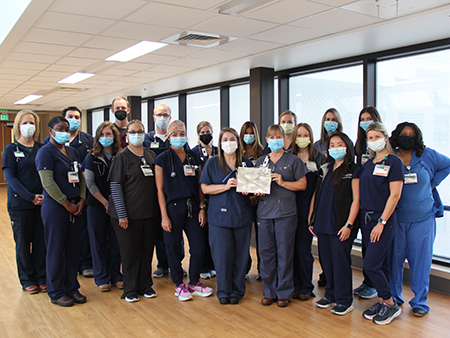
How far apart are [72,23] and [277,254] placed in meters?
3.14

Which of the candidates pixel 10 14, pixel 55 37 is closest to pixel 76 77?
pixel 55 37

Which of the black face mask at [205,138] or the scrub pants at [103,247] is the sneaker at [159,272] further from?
the black face mask at [205,138]

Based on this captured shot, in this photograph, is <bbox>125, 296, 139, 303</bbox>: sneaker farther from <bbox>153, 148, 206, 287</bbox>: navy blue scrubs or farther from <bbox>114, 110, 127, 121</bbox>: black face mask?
<bbox>114, 110, 127, 121</bbox>: black face mask

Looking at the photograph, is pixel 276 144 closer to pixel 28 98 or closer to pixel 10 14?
pixel 10 14

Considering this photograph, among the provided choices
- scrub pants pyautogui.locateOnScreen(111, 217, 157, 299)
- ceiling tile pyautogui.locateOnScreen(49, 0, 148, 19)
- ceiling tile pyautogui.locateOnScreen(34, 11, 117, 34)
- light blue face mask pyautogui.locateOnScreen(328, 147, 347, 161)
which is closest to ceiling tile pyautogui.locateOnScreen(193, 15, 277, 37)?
ceiling tile pyautogui.locateOnScreen(49, 0, 148, 19)

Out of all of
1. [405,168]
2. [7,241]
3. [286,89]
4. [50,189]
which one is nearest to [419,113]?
[405,168]

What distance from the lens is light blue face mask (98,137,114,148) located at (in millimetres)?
3969

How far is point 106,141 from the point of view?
399 centimetres

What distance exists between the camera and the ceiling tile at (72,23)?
386 cm

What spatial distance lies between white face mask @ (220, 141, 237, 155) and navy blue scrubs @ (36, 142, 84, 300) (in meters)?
1.42

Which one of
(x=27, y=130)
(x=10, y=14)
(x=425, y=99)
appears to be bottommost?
(x=27, y=130)

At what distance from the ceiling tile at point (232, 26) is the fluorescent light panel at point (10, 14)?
1.71 m

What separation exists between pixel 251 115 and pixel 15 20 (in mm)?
3776

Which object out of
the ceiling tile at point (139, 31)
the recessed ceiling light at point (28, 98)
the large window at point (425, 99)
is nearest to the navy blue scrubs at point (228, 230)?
the ceiling tile at point (139, 31)
